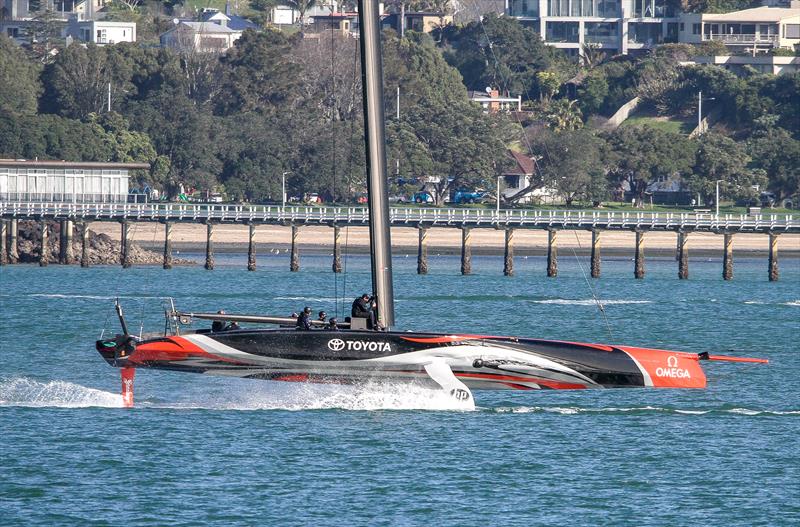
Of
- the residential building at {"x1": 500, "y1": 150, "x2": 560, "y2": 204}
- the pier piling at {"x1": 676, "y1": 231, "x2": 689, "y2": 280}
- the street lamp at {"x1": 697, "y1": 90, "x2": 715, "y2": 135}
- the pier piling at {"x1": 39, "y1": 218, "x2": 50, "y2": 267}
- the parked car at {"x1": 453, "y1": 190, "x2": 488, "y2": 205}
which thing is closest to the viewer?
the pier piling at {"x1": 676, "y1": 231, "x2": 689, "y2": 280}

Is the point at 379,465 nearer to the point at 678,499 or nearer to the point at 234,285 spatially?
the point at 678,499

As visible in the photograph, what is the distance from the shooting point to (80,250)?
11094cm

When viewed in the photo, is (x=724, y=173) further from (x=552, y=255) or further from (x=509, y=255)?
(x=509, y=255)

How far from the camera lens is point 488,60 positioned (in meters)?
190

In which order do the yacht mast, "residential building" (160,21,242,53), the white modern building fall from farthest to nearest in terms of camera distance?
1. "residential building" (160,21,242,53)
2. the white modern building
3. the yacht mast

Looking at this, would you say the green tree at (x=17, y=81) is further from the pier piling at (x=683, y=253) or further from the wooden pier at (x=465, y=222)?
the pier piling at (x=683, y=253)

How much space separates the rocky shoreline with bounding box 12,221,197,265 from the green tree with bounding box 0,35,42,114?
35.1m

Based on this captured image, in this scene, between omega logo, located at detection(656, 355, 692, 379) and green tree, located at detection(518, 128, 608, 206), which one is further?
green tree, located at detection(518, 128, 608, 206)

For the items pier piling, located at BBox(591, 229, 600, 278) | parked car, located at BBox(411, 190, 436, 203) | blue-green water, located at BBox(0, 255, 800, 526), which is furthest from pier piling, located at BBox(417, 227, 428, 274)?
parked car, located at BBox(411, 190, 436, 203)

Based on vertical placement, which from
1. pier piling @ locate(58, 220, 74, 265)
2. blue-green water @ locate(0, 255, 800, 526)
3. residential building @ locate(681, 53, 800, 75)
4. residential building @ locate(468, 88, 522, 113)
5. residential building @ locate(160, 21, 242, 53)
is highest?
residential building @ locate(160, 21, 242, 53)

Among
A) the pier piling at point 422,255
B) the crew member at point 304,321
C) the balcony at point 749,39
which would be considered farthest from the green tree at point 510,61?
the crew member at point 304,321

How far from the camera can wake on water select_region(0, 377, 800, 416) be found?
41594 mm

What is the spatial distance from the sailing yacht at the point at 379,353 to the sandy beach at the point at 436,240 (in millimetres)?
81472

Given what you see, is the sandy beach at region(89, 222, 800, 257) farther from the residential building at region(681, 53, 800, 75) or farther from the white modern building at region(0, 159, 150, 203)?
the residential building at region(681, 53, 800, 75)
